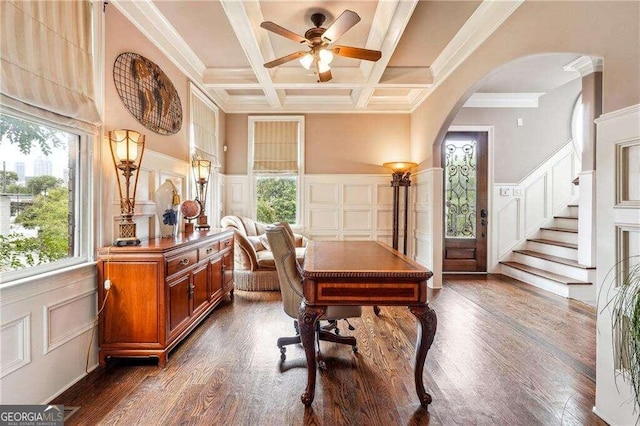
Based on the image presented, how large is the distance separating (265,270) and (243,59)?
2788 mm

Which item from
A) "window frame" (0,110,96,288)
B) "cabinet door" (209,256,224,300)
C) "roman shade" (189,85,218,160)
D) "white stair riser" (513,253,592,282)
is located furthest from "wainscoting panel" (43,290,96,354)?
"white stair riser" (513,253,592,282)

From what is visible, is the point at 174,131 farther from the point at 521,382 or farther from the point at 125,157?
the point at 521,382

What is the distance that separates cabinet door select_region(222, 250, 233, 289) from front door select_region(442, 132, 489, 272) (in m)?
3.65

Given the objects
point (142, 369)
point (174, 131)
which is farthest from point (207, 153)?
point (142, 369)

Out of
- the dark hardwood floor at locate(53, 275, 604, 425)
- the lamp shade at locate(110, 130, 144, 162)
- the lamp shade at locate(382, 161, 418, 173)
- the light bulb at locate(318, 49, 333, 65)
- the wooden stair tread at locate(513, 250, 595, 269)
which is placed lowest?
the dark hardwood floor at locate(53, 275, 604, 425)

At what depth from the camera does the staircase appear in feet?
12.4

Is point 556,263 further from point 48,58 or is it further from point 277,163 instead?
point 48,58

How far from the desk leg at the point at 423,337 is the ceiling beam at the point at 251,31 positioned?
2747mm

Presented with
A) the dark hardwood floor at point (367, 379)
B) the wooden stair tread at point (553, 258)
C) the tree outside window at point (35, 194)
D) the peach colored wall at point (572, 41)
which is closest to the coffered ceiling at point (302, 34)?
the peach colored wall at point (572, 41)

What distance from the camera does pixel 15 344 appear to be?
1.62m

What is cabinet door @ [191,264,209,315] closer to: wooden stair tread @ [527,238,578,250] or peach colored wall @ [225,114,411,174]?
peach colored wall @ [225,114,411,174]

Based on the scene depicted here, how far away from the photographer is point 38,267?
5.95ft

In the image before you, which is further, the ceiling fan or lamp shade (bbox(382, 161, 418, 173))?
lamp shade (bbox(382, 161, 418, 173))

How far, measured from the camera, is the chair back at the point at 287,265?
2.07m
